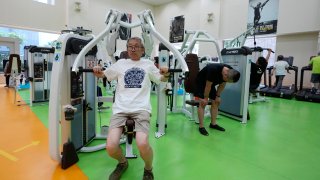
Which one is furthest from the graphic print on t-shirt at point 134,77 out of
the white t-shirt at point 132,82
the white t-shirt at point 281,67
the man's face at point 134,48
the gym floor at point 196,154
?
the white t-shirt at point 281,67

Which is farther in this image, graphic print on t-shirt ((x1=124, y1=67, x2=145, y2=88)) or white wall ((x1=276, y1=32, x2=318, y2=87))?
A: white wall ((x1=276, y1=32, x2=318, y2=87))

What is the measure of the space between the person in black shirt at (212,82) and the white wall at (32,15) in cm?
988

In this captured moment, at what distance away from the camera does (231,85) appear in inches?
181

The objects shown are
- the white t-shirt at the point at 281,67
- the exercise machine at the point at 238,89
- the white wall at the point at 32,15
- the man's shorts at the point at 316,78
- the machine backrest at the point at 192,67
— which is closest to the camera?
the machine backrest at the point at 192,67

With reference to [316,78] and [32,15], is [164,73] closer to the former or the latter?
[316,78]

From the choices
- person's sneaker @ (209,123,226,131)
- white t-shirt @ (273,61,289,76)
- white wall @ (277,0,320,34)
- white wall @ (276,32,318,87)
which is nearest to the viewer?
person's sneaker @ (209,123,226,131)

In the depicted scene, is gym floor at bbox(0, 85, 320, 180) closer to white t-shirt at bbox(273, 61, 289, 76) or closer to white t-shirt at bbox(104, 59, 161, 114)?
white t-shirt at bbox(104, 59, 161, 114)

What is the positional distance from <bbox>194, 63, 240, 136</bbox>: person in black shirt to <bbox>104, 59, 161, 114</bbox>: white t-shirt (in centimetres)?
140

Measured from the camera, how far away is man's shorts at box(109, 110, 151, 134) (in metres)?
1.93

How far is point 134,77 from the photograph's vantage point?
2078 millimetres

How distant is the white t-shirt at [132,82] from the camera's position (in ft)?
6.61

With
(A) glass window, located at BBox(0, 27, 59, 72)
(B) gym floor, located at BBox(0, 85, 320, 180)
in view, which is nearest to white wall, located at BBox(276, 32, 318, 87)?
(B) gym floor, located at BBox(0, 85, 320, 180)

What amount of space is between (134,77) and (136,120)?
1.40ft

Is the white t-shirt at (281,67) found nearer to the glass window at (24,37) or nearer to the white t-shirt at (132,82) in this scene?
the white t-shirt at (132,82)
